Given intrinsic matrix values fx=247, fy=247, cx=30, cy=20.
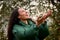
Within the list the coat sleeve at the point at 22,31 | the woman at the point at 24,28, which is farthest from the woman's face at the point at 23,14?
the coat sleeve at the point at 22,31

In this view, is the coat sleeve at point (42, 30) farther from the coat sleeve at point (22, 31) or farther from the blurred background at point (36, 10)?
the blurred background at point (36, 10)

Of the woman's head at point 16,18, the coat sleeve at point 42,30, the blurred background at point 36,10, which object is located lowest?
the blurred background at point 36,10

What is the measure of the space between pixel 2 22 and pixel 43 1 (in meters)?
1.06

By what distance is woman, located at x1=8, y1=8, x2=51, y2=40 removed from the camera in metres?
2.61

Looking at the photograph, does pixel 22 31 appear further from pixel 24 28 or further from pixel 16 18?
pixel 16 18

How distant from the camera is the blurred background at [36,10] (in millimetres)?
4938

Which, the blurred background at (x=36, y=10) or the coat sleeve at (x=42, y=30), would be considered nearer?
the coat sleeve at (x=42, y=30)

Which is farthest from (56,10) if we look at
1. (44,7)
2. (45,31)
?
(45,31)

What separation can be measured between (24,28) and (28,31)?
6 centimetres

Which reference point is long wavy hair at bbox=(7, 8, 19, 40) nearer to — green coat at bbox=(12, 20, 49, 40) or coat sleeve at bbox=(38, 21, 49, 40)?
green coat at bbox=(12, 20, 49, 40)

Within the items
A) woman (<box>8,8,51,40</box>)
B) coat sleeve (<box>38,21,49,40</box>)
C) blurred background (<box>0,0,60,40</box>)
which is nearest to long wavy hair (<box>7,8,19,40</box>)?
woman (<box>8,8,51,40</box>)

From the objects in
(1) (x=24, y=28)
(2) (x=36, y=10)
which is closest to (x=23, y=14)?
(1) (x=24, y=28)

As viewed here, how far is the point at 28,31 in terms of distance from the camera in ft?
8.54

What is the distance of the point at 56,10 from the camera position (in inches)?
209
